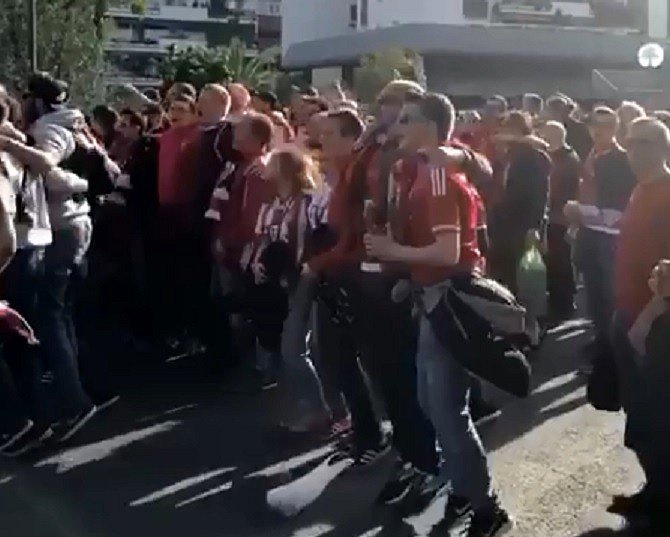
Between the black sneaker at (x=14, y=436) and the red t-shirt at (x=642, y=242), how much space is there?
11.0 feet

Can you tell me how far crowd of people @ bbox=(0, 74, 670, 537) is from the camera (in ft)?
20.4

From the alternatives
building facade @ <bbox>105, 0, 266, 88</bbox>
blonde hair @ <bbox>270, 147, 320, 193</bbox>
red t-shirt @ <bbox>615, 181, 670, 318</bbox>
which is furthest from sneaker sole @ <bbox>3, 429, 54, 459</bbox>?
building facade @ <bbox>105, 0, 266, 88</bbox>

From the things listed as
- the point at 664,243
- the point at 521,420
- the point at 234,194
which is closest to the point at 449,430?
the point at 664,243

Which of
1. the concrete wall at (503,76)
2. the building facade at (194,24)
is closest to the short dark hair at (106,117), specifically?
the concrete wall at (503,76)

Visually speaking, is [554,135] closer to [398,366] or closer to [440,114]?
[398,366]

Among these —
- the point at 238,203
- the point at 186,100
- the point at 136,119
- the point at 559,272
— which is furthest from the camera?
the point at 559,272

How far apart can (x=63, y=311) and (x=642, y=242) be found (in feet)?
10.8

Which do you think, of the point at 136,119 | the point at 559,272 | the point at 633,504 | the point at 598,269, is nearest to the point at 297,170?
the point at 598,269

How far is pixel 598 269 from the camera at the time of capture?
9109 millimetres

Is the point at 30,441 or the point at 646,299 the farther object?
the point at 30,441

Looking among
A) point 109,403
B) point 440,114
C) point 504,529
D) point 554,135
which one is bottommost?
point 109,403

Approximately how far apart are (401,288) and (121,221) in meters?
3.89

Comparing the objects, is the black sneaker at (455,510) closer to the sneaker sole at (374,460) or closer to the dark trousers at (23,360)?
the sneaker sole at (374,460)

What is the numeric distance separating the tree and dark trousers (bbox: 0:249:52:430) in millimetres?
17628
